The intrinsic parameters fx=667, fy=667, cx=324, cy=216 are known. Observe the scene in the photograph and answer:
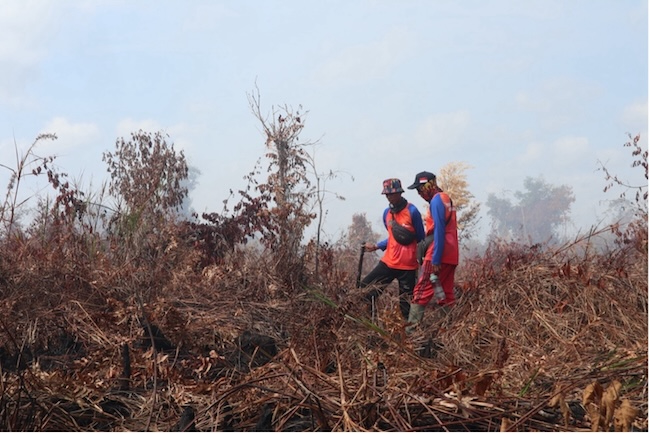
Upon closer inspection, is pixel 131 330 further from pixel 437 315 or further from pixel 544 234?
pixel 544 234

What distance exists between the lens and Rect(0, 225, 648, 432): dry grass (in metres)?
3.15

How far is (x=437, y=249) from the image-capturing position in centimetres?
653

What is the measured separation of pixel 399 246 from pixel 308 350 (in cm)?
235

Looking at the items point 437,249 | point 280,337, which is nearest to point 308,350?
point 280,337

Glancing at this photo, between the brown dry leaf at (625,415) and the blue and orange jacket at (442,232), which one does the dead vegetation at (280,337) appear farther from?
the blue and orange jacket at (442,232)

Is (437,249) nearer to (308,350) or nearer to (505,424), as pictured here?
(308,350)

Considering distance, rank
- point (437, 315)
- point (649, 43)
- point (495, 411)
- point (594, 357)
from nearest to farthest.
Result: 1. point (495, 411)
2. point (649, 43)
3. point (594, 357)
4. point (437, 315)

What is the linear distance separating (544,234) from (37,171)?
93250mm

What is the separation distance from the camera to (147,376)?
469cm

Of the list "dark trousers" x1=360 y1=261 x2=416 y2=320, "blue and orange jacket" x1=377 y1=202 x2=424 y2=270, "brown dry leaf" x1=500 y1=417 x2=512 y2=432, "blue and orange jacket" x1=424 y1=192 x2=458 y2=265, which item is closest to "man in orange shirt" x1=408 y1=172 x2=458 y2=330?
"blue and orange jacket" x1=424 y1=192 x2=458 y2=265

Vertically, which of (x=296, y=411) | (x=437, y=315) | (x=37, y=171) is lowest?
(x=296, y=411)

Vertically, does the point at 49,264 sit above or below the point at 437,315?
above

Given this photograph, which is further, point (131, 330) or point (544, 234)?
point (544, 234)

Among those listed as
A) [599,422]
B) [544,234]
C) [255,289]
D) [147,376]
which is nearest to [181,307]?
[255,289]
